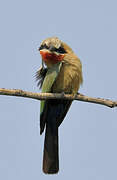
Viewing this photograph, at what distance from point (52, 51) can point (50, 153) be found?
1.47m

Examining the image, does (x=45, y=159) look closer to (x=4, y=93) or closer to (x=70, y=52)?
(x=70, y=52)

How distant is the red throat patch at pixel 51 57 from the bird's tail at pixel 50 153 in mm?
989

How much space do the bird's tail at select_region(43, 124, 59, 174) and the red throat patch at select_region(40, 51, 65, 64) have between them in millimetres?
989

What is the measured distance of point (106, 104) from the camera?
4.31 meters

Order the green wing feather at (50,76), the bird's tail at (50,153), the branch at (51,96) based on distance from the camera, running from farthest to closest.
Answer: the bird's tail at (50,153) < the green wing feather at (50,76) < the branch at (51,96)

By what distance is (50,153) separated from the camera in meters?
5.52

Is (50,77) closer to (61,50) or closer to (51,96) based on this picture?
(61,50)

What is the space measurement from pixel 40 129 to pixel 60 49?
105cm

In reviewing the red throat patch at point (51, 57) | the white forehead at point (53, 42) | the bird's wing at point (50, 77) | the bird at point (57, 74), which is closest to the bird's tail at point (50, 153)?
the bird at point (57, 74)

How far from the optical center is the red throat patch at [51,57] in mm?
4874

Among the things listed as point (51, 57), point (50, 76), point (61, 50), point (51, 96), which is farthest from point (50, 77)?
point (51, 96)

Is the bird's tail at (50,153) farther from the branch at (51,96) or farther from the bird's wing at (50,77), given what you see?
the branch at (51,96)

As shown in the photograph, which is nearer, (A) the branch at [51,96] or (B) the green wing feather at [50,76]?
(A) the branch at [51,96]

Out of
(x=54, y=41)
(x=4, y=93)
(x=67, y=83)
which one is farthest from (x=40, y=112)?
(x=4, y=93)
